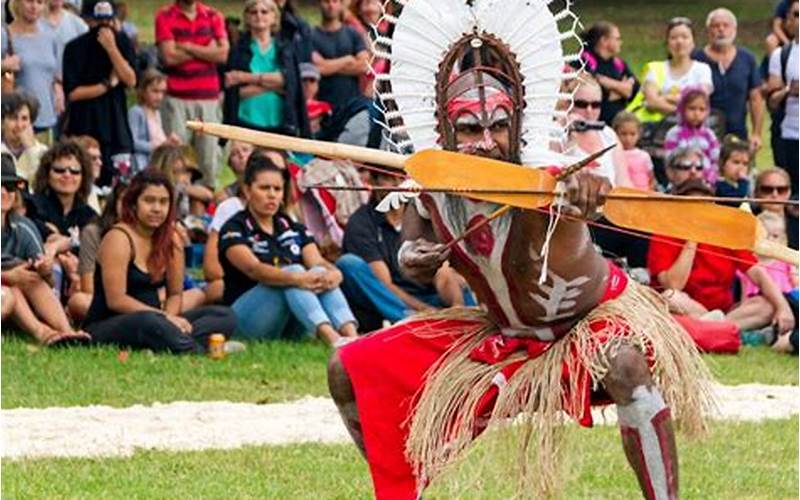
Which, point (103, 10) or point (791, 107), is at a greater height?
point (103, 10)

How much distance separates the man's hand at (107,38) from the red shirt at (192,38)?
617mm

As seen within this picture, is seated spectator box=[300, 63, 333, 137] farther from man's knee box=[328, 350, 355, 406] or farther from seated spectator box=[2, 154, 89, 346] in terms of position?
man's knee box=[328, 350, 355, 406]

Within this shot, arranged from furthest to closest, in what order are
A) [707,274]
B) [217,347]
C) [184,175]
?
1. [184,175]
2. [707,274]
3. [217,347]

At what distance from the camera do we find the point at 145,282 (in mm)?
10070

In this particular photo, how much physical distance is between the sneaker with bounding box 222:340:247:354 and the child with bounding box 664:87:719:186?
13.7 feet

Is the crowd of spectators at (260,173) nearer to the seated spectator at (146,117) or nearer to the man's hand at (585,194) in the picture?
the seated spectator at (146,117)

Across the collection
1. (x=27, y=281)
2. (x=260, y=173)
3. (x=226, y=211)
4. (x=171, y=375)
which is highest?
(x=260, y=173)

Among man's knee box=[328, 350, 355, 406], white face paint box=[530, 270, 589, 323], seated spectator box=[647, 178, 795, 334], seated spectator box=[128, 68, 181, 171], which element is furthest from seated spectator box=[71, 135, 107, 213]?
white face paint box=[530, 270, 589, 323]

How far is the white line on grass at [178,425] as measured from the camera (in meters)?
7.60

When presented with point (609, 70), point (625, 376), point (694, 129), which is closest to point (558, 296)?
point (625, 376)

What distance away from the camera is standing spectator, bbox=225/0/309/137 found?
1291 cm

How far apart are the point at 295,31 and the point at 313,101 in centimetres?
52

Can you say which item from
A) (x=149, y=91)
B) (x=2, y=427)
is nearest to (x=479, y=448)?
(x=2, y=427)

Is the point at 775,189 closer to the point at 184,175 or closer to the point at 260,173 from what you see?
the point at 260,173
